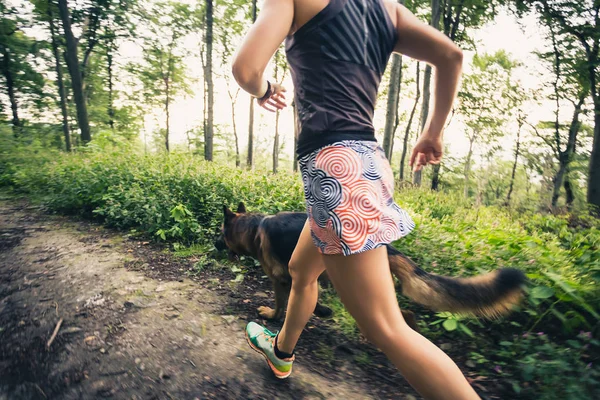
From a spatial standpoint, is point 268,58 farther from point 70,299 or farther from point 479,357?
point 70,299

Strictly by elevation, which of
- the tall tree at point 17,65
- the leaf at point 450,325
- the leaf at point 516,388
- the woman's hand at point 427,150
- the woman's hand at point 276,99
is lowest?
the leaf at point 516,388

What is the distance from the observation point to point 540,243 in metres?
3.12

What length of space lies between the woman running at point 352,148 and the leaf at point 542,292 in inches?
62.8

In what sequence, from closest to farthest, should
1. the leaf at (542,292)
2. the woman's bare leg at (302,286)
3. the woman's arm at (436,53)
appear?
1. the woman's arm at (436,53)
2. the woman's bare leg at (302,286)
3. the leaf at (542,292)

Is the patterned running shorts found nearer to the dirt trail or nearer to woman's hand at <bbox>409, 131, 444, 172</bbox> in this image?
woman's hand at <bbox>409, 131, 444, 172</bbox>

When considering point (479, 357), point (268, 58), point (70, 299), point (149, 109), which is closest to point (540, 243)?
point (479, 357)

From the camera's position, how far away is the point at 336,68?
49.4 inches

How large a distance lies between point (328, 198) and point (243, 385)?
1491mm

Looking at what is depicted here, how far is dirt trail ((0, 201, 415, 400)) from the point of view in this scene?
1919mm

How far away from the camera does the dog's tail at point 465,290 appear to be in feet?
5.18

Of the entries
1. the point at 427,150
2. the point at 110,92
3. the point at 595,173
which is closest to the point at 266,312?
the point at 427,150

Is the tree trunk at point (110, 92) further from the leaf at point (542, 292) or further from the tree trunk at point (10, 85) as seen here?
the leaf at point (542, 292)

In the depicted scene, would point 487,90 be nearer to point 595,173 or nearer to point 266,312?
point 595,173

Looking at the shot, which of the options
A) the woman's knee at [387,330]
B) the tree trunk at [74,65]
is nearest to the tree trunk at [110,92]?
the tree trunk at [74,65]
